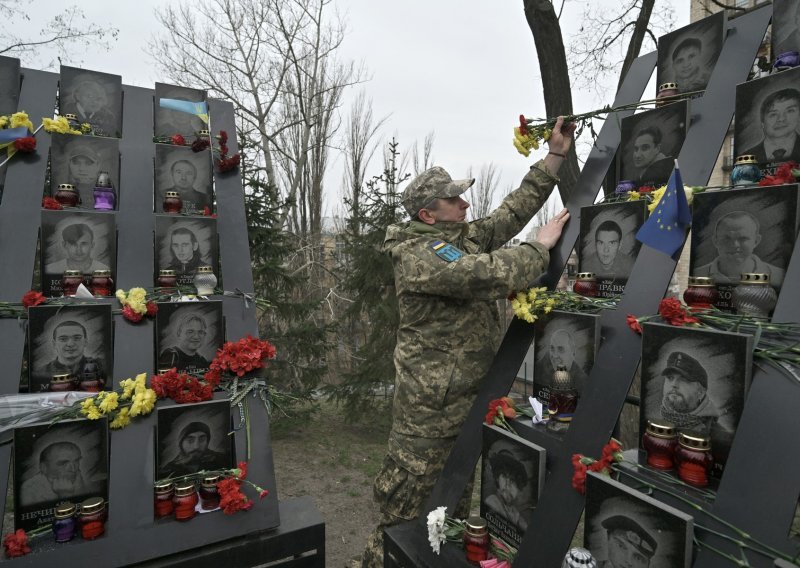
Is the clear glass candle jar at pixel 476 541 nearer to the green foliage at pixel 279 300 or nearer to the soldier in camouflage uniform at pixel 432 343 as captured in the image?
the soldier in camouflage uniform at pixel 432 343

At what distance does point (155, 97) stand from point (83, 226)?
1.25 m

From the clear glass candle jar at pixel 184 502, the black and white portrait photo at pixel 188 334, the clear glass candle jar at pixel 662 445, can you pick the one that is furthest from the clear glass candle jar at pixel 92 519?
the clear glass candle jar at pixel 662 445

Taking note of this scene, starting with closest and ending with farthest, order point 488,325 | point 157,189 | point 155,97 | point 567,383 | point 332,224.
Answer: point 567,383, point 488,325, point 157,189, point 155,97, point 332,224

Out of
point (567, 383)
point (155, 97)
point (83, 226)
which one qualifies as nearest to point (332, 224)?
point (155, 97)

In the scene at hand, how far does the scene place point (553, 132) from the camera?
2.57 metres

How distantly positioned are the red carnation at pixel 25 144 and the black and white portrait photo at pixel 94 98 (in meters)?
0.38

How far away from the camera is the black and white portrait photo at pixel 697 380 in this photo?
1.37m

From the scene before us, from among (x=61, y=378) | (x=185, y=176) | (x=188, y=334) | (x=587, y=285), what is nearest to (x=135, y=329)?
(x=188, y=334)

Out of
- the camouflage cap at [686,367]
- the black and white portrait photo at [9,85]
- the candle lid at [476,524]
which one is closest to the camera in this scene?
the camouflage cap at [686,367]

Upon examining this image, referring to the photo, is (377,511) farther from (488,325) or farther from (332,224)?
(332,224)

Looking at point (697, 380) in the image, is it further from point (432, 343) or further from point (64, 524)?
point (64, 524)

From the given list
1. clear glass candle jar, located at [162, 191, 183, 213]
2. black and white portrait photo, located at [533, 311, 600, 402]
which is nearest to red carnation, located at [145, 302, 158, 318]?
clear glass candle jar, located at [162, 191, 183, 213]

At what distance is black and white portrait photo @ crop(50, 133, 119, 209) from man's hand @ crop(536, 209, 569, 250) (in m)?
2.76

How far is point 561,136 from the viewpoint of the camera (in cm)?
258
